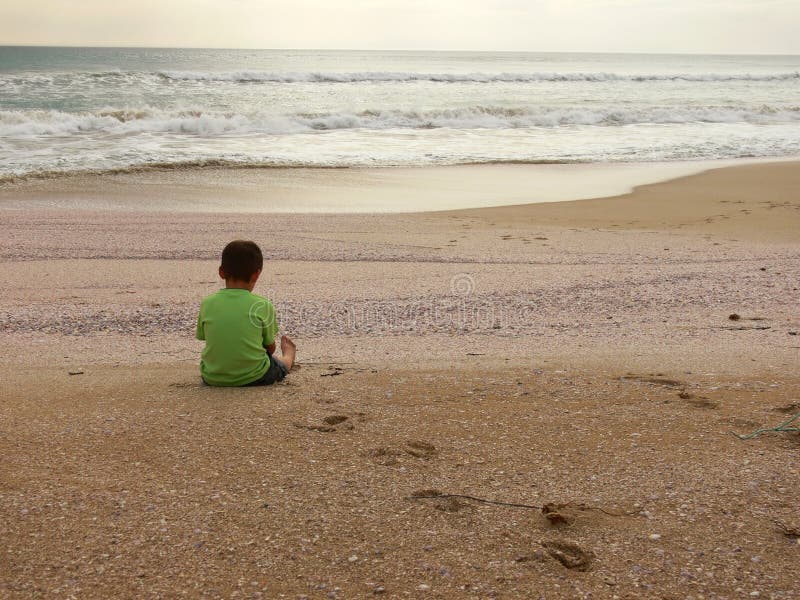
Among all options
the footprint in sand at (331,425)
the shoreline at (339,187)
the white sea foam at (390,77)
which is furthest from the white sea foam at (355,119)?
the footprint in sand at (331,425)

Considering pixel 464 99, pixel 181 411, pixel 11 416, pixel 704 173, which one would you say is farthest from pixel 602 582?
pixel 464 99

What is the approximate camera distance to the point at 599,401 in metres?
3.59

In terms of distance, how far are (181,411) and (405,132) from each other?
19234 mm

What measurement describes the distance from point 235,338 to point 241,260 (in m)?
0.44

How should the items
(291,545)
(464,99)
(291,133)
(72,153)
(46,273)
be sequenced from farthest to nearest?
(464,99), (291,133), (72,153), (46,273), (291,545)

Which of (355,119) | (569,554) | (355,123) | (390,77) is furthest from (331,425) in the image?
(390,77)

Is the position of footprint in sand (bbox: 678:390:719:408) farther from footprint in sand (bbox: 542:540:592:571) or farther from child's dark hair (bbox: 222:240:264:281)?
child's dark hair (bbox: 222:240:264:281)

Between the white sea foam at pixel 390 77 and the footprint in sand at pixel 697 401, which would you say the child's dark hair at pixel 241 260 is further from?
the white sea foam at pixel 390 77

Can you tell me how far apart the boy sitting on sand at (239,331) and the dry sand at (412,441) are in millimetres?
122

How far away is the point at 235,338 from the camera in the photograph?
383 cm

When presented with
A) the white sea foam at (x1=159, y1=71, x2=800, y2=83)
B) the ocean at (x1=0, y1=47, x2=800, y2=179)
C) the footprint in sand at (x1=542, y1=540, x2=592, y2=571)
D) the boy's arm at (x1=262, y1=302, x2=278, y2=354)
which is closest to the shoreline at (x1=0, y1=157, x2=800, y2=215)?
the ocean at (x1=0, y1=47, x2=800, y2=179)

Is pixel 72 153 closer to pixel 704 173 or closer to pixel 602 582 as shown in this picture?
pixel 704 173

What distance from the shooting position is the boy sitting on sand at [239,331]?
3.83m

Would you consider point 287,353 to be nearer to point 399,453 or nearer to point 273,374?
point 273,374
